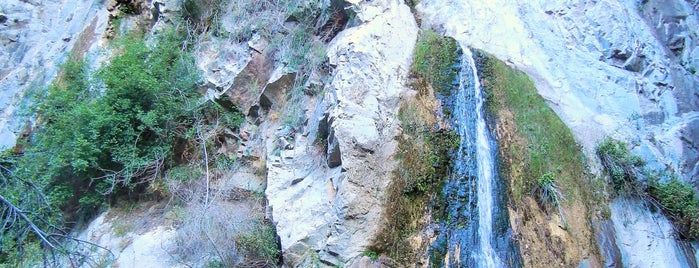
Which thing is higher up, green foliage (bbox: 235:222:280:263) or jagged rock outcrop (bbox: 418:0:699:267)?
jagged rock outcrop (bbox: 418:0:699:267)

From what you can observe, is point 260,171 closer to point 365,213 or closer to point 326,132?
point 326,132

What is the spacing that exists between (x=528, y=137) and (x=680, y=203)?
2.85 meters

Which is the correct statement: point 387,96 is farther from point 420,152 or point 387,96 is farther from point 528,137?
point 528,137

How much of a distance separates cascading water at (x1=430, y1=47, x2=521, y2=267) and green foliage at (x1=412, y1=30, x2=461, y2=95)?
49 cm

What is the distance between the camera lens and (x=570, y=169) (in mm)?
7699

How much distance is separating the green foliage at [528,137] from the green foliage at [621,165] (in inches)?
19.4

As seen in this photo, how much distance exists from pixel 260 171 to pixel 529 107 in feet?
17.5

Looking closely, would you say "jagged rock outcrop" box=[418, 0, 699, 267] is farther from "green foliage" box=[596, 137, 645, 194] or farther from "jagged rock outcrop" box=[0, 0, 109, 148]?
"jagged rock outcrop" box=[0, 0, 109, 148]

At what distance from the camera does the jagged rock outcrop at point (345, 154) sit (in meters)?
6.24

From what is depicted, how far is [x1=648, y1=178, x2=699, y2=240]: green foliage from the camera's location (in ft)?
24.8

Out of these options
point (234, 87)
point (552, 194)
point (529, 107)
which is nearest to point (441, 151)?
point (552, 194)

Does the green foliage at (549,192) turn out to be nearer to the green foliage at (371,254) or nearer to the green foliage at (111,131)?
the green foliage at (371,254)

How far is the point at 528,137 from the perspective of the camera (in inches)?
308

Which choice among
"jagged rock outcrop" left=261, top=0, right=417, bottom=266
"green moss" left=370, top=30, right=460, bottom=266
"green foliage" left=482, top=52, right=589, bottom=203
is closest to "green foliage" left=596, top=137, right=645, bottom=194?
"green foliage" left=482, top=52, right=589, bottom=203
